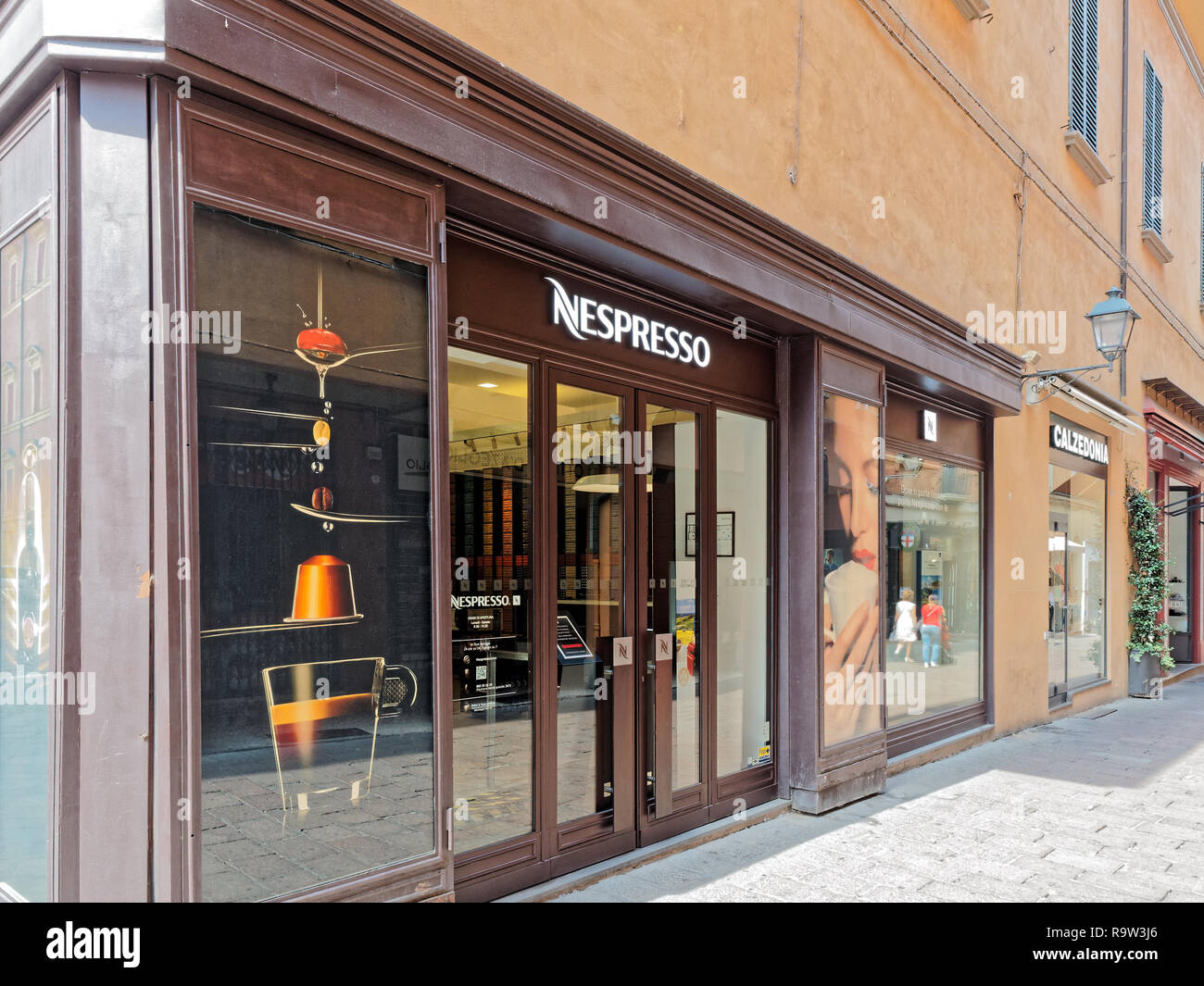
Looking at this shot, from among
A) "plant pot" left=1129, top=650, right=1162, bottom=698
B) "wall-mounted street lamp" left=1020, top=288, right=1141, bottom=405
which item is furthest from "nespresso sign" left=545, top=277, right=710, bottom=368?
"plant pot" left=1129, top=650, right=1162, bottom=698

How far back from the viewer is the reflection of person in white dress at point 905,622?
8.32 m

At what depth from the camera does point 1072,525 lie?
40.1ft

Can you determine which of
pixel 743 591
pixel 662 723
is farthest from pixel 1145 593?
pixel 662 723

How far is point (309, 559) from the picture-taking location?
3451 mm

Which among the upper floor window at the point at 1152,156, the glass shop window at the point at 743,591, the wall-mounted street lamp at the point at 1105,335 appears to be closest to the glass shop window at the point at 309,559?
the glass shop window at the point at 743,591

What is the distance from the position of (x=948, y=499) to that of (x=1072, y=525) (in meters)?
3.94

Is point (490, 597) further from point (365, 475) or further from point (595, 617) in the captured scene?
point (365, 475)

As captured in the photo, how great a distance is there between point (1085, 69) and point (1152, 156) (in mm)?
4184

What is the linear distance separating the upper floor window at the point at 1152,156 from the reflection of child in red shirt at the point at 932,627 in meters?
9.30

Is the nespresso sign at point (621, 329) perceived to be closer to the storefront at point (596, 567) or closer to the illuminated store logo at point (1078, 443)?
the storefront at point (596, 567)

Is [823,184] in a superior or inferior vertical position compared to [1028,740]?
superior

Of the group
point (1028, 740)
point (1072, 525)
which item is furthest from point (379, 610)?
point (1072, 525)

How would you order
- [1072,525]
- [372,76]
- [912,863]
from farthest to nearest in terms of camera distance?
1. [1072,525]
2. [912,863]
3. [372,76]

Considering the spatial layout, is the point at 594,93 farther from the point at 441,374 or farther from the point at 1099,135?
the point at 1099,135
